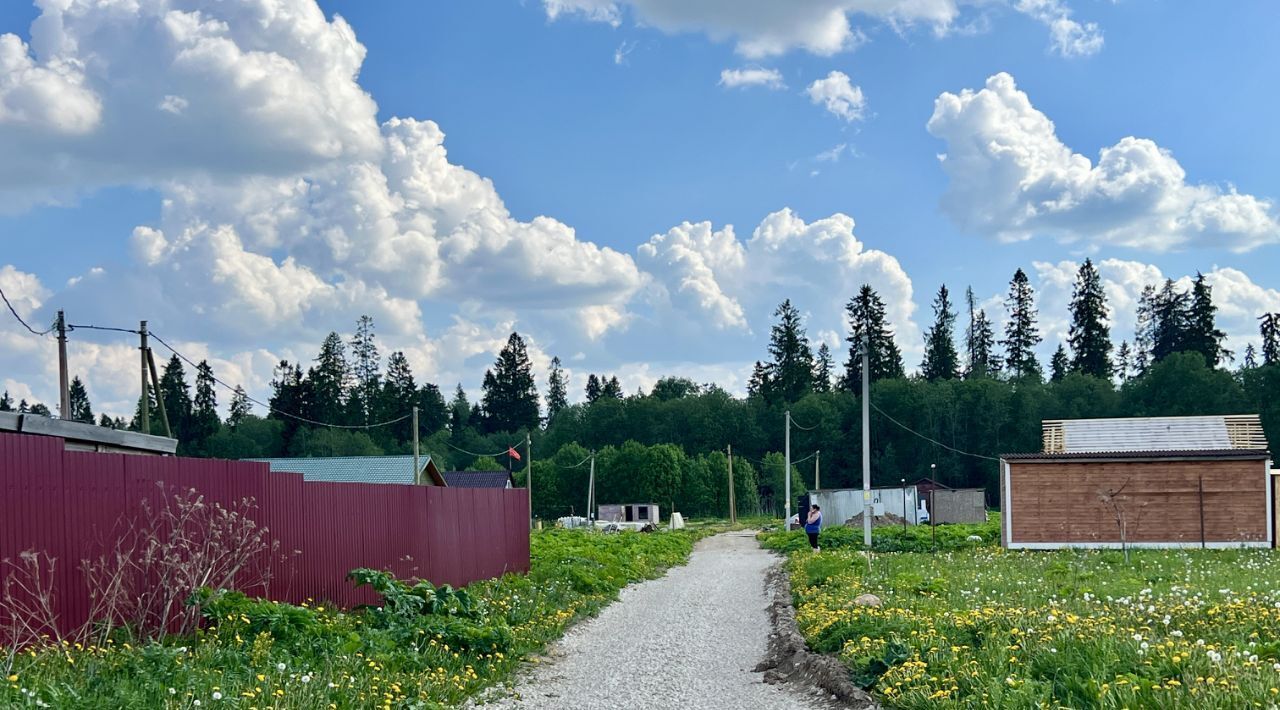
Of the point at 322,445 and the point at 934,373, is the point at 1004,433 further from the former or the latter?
the point at 322,445

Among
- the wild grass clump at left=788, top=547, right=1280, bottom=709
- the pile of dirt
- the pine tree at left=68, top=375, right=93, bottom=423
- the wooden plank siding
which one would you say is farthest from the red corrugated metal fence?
the pine tree at left=68, top=375, right=93, bottom=423

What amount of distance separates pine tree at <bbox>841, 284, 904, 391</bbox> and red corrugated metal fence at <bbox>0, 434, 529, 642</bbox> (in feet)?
254

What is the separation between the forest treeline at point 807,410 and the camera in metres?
78.4

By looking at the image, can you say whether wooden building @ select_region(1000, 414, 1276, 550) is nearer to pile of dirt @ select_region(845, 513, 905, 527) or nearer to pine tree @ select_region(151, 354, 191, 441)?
pile of dirt @ select_region(845, 513, 905, 527)

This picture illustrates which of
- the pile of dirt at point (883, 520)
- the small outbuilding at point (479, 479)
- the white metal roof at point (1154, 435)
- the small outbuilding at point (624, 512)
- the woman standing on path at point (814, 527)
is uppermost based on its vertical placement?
the white metal roof at point (1154, 435)

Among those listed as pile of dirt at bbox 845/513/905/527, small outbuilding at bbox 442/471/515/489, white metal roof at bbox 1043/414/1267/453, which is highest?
white metal roof at bbox 1043/414/1267/453

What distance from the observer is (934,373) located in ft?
326

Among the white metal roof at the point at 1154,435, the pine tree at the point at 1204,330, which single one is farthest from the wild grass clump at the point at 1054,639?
the pine tree at the point at 1204,330

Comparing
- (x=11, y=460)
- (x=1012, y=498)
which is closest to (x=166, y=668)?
(x=11, y=460)

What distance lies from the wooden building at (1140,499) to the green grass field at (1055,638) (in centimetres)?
1092

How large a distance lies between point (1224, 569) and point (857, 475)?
71629 mm

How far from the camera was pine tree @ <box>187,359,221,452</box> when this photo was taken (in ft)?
292

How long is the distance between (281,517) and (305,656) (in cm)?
321

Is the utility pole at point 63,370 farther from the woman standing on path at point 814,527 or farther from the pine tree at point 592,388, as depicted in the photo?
the pine tree at point 592,388
